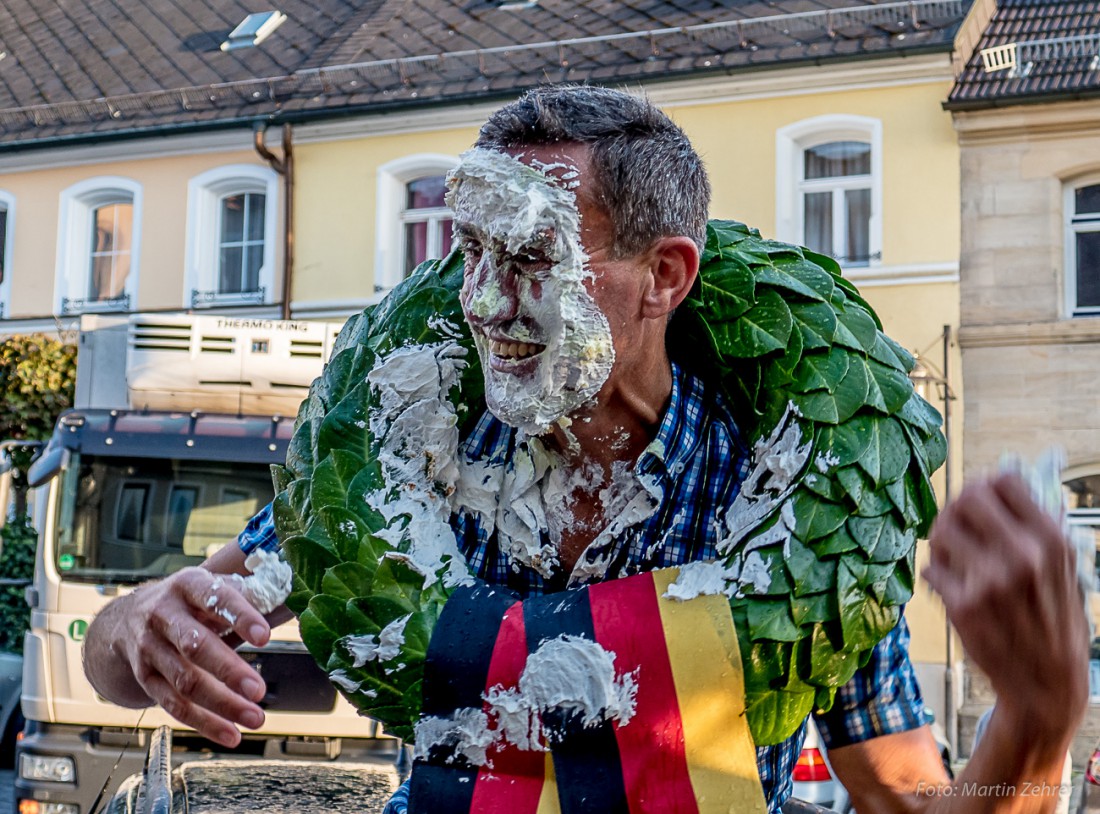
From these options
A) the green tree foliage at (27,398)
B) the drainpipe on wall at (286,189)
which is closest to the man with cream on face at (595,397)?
the green tree foliage at (27,398)

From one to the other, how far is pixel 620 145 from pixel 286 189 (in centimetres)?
1429

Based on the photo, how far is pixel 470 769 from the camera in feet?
6.74

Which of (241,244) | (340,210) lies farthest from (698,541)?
(241,244)

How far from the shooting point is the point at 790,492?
216 centimetres

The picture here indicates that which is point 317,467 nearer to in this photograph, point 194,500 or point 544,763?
point 544,763

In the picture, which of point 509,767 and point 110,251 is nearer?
point 509,767

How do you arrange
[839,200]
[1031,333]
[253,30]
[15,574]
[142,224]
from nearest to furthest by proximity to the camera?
[15,574]
[1031,333]
[839,200]
[142,224]
[253,30]

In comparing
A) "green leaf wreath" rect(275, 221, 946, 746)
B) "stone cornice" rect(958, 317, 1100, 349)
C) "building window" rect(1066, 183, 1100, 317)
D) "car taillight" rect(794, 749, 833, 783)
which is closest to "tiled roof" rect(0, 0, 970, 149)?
"building window" rect(1066, 183, 1100, 317)

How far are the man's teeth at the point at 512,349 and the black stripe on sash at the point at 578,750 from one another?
1.47ft

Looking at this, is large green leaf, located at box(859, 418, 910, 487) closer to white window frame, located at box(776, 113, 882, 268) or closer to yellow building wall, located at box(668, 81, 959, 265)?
yellow building wall, located at box(668, 81, 959, 265)

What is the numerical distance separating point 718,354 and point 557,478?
1.20 feet

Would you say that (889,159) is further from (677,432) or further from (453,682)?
(453,682)

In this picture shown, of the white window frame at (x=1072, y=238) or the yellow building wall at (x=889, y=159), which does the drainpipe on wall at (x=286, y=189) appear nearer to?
the yellow building wall at (x=889, y=159)

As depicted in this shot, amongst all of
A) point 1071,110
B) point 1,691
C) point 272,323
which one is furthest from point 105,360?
point 1071,110
